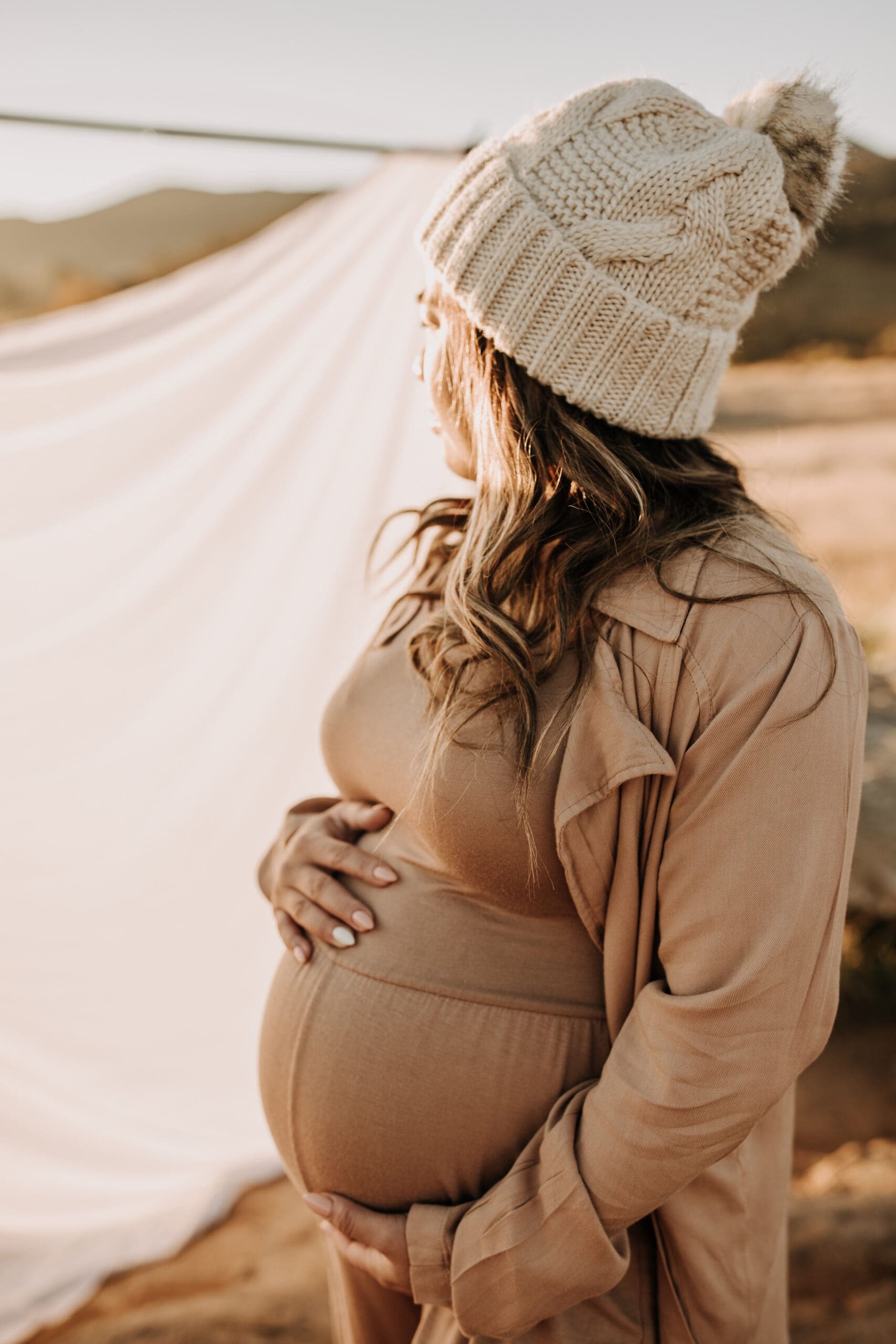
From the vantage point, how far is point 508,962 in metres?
1.05

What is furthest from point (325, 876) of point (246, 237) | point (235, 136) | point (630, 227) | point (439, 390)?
point (246, 237)

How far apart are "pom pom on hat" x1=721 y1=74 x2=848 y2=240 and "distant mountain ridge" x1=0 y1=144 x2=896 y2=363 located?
11 centimetres

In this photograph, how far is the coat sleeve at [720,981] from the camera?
2.66 feet

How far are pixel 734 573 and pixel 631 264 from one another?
36 cm

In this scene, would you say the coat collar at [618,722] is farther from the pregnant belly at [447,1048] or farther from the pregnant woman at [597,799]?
the pregnant belly at [447,1048]

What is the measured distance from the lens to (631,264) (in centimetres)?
95

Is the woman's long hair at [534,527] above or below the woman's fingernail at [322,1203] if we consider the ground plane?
above

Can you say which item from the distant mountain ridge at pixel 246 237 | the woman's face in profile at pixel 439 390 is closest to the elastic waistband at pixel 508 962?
the woman's face in profile at pixel 439 390

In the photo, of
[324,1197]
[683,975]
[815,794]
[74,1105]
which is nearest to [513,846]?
[683,975]

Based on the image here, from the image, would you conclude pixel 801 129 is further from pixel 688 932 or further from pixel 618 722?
A: pixel 688 932

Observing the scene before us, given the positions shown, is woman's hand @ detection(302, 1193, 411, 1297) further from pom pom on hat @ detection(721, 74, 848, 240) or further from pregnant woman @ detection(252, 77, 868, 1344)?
pom pom on hat @ detection(721, 74, 848, 240)

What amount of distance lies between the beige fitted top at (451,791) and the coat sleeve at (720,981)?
144 mm

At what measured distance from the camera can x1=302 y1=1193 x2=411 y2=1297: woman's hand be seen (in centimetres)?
104

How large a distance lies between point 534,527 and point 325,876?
0.56 m
